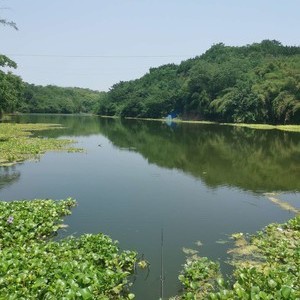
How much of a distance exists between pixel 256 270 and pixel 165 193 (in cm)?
846

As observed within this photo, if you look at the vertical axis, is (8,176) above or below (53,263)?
below

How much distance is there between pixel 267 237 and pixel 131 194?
6.79 metres

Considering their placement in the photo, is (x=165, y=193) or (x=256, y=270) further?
(x=165, y=193)

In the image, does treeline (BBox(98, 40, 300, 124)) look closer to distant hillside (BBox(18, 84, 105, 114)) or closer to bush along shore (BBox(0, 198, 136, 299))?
distant hillside (BBox(18, 84, 105, 114))

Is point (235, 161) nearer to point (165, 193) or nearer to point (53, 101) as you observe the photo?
point (165, 193)

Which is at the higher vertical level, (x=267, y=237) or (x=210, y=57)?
(x=210, y=57)

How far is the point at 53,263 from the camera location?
762 cm

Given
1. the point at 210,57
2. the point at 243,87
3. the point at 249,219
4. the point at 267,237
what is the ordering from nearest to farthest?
the point at 267,237 → the point at 249,219 → the point at 243,87 → the point at 210,57

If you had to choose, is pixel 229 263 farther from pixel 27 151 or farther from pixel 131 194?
pixel 27 151

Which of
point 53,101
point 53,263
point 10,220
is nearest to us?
point 53,263

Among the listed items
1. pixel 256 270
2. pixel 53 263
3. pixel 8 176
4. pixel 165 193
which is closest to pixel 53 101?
pixel 8 176

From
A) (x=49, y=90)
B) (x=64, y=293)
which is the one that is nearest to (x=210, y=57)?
(x=49, y=90)

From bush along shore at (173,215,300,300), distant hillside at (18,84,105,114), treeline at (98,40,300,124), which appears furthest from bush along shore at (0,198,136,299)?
distant hillside at (18,84,105,114)

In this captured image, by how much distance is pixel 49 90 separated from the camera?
158m
